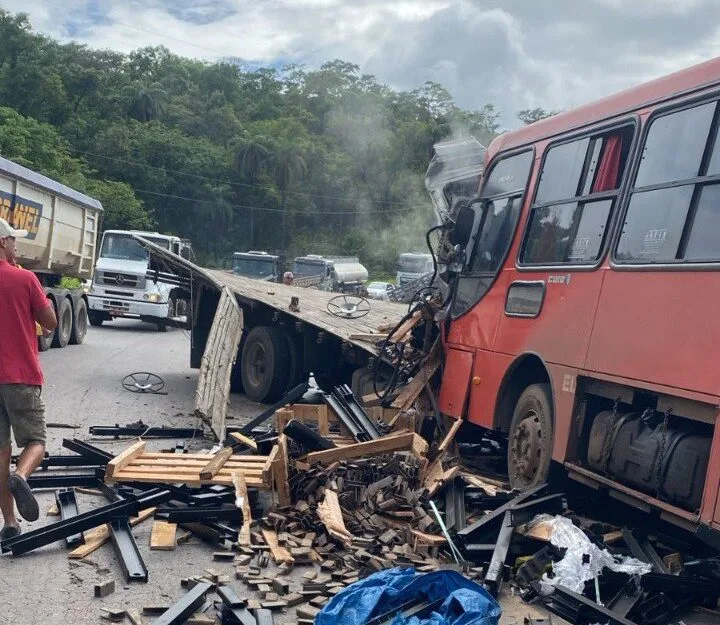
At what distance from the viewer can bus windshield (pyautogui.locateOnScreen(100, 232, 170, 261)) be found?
76.7ft

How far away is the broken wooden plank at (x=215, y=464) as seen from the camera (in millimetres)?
6531

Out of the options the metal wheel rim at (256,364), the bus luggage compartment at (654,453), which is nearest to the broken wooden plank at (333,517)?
the bus luggage compartment at (654,453)

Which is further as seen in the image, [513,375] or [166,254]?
[166,254]

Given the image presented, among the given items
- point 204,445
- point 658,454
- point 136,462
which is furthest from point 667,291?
point 204,445

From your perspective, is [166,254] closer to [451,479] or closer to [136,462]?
[136,462]

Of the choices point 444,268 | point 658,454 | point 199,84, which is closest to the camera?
point 658,454

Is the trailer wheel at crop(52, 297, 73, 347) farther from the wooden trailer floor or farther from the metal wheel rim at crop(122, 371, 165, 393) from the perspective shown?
the wooden trailer floor

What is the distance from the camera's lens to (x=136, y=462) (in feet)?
22.8

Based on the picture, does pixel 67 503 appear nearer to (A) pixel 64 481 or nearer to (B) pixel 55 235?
(A) pixel 64 481

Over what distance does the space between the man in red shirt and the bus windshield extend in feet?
58.7

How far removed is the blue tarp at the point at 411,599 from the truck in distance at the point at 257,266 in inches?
1101

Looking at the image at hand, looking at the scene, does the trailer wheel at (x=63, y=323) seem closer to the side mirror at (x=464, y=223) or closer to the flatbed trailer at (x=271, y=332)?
the flatbed trailer at (x=271, y=332)

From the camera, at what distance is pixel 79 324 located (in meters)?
19.1

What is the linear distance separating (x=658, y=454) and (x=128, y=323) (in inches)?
942
